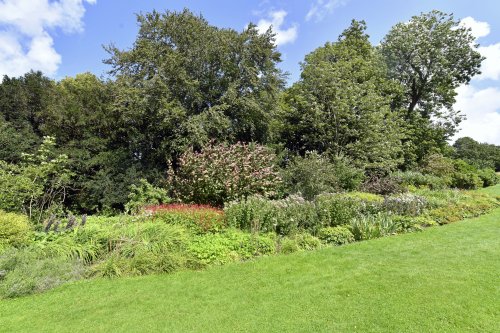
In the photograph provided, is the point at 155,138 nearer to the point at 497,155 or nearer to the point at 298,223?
the point at 298,223

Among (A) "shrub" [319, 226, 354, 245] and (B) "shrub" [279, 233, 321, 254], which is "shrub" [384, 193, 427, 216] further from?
(B) "shrub" [279, 233, 321, 254]

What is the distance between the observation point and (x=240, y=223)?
8.10 m

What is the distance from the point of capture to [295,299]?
4484mm

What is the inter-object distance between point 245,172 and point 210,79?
5.36 m

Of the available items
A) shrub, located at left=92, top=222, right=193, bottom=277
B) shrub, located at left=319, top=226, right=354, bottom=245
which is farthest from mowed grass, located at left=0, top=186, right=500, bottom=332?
shrub, located at left=319, top=226, right=354, bottom=245

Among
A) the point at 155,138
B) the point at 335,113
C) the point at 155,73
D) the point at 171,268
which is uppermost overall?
the point at 155,73

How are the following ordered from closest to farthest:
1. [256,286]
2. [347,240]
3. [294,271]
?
[256,286]
[294,271]
[347,240]

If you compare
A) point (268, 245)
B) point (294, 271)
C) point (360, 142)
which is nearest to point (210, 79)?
point (360, 142)

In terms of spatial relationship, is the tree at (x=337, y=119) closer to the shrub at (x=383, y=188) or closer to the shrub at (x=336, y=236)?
the shrub at (x=383, y=188)

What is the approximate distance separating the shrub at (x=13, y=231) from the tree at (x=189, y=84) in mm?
6762

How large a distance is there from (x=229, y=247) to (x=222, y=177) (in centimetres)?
414

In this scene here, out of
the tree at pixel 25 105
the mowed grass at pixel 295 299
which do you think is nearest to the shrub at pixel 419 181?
the mowed grass at pixel 295 299

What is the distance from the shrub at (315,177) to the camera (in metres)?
11.7

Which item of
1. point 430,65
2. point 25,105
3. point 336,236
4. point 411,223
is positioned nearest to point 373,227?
point 336,236
